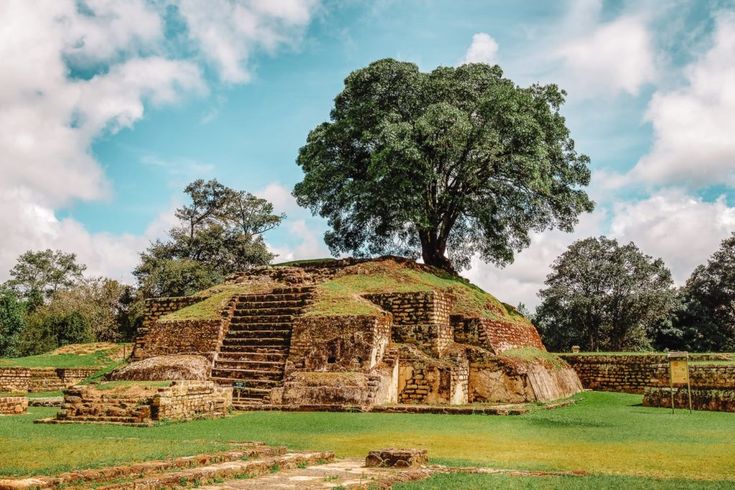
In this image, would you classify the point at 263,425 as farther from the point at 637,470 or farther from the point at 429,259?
the point at 429,259

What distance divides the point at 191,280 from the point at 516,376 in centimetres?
2393

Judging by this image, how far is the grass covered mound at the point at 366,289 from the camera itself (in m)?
16.7

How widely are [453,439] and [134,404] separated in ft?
17.9

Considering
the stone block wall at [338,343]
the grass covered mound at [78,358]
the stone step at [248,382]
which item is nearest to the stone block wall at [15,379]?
the grass covered mound at [78,358]

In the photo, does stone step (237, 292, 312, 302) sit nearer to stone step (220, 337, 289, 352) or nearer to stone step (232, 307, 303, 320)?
stone step (232, 307, 303, 320)

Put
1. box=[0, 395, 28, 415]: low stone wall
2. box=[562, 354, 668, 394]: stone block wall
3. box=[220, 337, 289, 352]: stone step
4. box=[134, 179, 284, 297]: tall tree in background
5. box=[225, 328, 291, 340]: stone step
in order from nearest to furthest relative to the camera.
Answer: box=[0, 395, 28, 415]: low stone wall → box=[220, 337, 289, 352]: stone step → box=[225, 328, 291, 340]: stone step → box=[562, 354, 668, 394]: stone block wall → box=[134, 179, 284, 297]: tall tree in background

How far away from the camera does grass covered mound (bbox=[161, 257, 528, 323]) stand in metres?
16.7

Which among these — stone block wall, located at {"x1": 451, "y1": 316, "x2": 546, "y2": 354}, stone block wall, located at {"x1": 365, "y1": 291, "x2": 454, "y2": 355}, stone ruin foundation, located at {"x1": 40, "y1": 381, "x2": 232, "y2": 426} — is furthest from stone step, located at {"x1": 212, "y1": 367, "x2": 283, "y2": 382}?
stone block wall, located at {"x1": 451, "y1": 316, "x2": 546, "y2": 354}

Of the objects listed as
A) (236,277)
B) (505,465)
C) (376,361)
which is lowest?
(505,465)

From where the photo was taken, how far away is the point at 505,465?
6.93m

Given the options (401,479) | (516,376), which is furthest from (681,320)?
(401,479)

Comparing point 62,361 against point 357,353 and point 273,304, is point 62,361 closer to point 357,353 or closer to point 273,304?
point 273,304

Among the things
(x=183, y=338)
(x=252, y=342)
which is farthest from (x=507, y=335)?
(x=183, y=338)

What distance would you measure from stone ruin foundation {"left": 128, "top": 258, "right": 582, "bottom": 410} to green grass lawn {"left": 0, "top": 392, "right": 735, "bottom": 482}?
1.57 m
